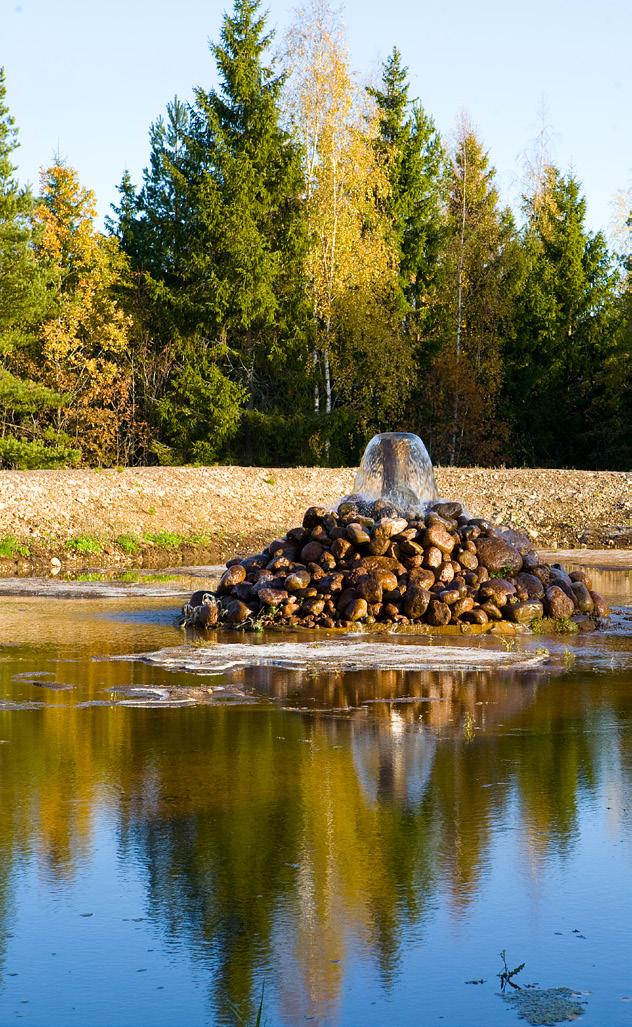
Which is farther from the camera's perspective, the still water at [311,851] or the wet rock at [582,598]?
the wet rock at [582,598]

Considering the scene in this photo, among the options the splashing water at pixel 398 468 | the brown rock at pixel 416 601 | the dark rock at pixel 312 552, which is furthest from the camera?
the splashing water at pixel 398 468

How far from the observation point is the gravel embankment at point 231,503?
25984 millimetres

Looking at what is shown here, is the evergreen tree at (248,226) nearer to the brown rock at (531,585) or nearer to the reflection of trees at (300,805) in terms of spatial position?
the brown rock at (531,585)

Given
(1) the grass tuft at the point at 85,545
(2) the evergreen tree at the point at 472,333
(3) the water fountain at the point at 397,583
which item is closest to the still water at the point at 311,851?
(3) the water fountain at the point at 397,583

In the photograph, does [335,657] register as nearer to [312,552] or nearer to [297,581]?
[297,581]

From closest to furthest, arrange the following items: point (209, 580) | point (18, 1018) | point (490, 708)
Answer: point (18, 1018) < point (490, 708) < point (209, 580)

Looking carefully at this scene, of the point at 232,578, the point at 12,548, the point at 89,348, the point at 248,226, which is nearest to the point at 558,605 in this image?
the point at 232,578

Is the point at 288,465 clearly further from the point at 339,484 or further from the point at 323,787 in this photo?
the point at 323,787

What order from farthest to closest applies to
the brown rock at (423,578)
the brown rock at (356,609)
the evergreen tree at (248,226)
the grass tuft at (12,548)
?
the evergreen tree at (248,226) < the grass tuft at (12,548) < the brown rock at (423,578) < the brown rock at (356,609)

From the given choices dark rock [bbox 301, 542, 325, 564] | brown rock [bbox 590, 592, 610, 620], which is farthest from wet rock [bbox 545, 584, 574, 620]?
dark rock [bbox 301, 542, 325, 564]

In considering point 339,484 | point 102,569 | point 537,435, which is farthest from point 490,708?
point 537,435

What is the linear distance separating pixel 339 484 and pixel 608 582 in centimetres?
1199

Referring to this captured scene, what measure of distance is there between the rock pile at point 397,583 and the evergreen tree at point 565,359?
31329mm

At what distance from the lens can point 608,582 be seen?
2222 centimetres
